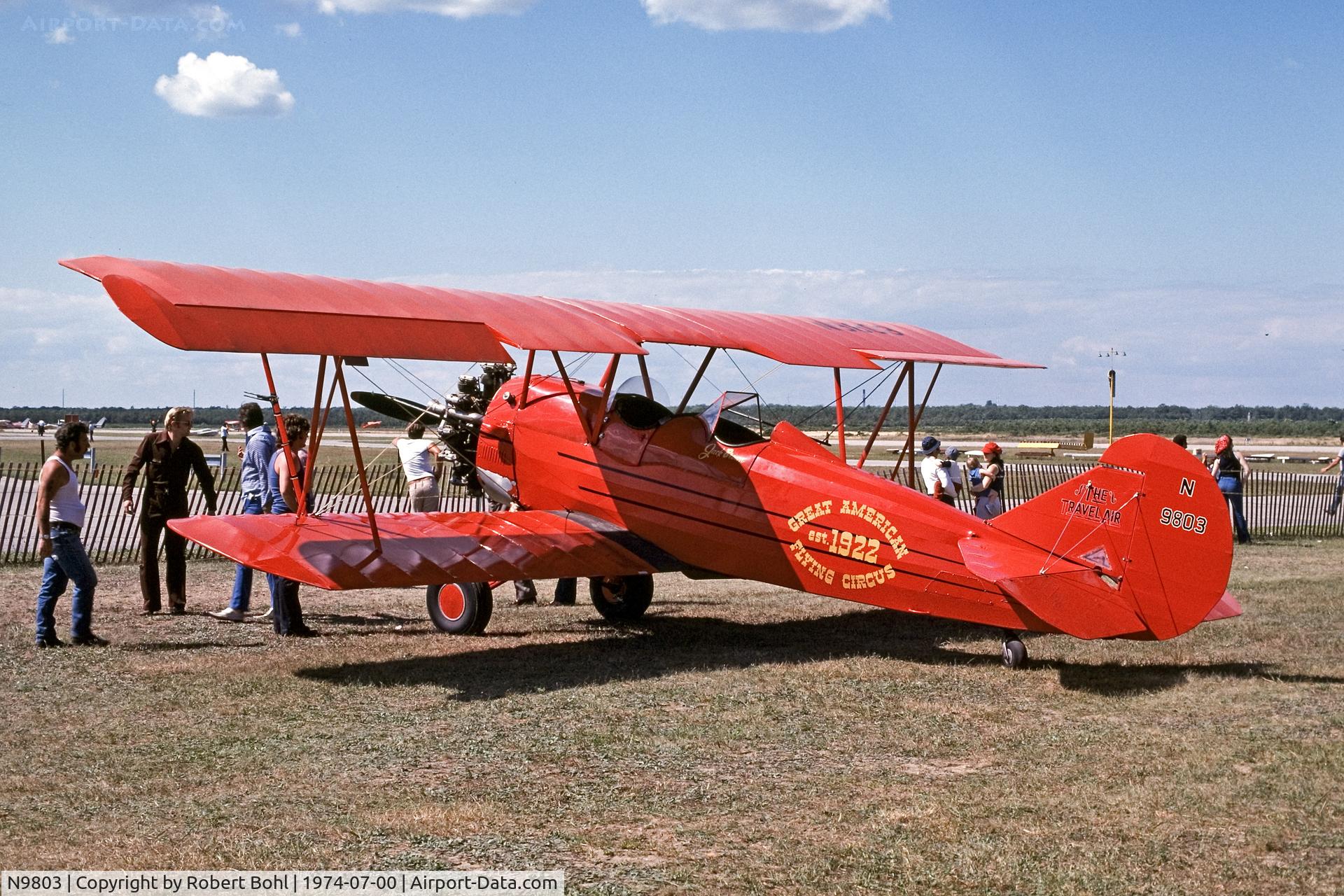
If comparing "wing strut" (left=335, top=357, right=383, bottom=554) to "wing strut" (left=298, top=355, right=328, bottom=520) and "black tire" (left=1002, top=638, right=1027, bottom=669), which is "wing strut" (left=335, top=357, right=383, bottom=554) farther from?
"black tire" (left=1002, top=638, right=1027, bottom=669)

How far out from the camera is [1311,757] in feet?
19.8

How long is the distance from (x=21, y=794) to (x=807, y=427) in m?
6.82

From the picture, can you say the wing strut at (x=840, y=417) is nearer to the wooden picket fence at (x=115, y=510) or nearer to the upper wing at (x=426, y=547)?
the upper wing at (x=426, y=547)

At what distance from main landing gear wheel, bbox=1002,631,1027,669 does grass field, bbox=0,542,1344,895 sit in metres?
0.17

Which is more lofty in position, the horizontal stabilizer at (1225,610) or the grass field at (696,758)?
the horizontal stabilizer at (1225,610)

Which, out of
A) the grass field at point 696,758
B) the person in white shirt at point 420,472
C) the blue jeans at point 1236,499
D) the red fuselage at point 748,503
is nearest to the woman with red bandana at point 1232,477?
the blue jeans at point 1236,499

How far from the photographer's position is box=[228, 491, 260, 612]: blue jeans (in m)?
10.6

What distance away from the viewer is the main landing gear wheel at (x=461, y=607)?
9914 millimetres

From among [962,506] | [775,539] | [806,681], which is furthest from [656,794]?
[962,506]

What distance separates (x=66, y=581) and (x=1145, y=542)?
7170 millimetres
